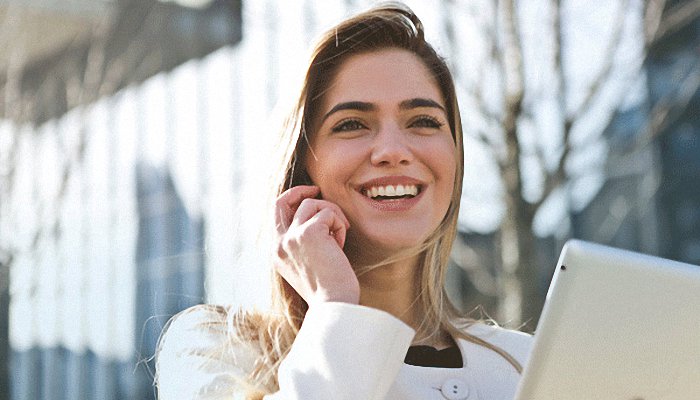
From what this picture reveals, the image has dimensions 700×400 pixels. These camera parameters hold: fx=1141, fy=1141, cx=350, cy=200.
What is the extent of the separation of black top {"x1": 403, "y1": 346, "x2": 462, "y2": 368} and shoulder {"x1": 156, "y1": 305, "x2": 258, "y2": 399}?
365 millimetres

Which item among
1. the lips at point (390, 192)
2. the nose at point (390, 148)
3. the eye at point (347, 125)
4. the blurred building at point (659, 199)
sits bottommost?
the blurred building at point (659, 199)

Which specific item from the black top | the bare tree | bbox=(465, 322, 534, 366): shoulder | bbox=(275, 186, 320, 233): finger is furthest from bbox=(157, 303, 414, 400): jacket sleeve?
the bare tree

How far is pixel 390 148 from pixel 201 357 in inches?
22.5

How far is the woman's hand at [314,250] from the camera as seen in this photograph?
82.6 inches

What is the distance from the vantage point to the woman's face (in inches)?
93.4

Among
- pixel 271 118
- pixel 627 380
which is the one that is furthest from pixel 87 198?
pixel 627 380

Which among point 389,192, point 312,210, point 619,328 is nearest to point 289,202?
point 312,210

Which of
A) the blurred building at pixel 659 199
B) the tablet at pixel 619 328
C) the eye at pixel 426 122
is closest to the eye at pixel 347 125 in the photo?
the eye at pixel 426 122

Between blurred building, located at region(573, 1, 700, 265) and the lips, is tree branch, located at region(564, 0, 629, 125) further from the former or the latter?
blurred building, located at region(573, 1, 700, 265)

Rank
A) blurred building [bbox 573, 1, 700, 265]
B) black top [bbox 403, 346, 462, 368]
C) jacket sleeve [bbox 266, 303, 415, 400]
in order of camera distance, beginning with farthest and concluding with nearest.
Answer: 1. blurred building [bbox 573, 1, 700, 265]
2. black top [bbox 403, 346, 462, 368]
3. jacket sleeve [bbox 266, 303, 415, 400]

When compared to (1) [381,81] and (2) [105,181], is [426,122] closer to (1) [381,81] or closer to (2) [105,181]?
(1) [381,81]

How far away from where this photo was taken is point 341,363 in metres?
1.93

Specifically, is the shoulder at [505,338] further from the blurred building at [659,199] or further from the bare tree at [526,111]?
the blurred building at [659,199]

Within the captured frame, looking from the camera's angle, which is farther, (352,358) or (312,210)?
(312,210)
